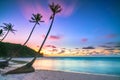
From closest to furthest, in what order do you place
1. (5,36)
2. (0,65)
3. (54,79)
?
(54,79) < (0,65) < (5,36)

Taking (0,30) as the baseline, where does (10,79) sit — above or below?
below

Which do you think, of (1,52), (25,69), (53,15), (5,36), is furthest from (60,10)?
(1,52)

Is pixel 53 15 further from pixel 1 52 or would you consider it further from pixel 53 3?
pixel 1 52

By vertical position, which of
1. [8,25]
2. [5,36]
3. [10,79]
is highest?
[8,25]

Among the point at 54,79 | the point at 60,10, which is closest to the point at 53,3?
the point at 60,10

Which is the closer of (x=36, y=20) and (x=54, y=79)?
(x=54, y=79)

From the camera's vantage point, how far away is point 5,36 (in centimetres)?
3022

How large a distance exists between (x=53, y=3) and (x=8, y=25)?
45.8 ft

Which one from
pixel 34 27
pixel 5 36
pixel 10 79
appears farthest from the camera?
pixel 5 36

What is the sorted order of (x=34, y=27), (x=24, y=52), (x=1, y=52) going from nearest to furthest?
1. (x=34, y=27)
2. (x=1, y=52)
3. (x=24, y=52)

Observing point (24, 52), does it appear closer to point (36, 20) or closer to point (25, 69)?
point (36, 20)

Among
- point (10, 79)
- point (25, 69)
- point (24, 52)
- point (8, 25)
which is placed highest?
point (24, 52)

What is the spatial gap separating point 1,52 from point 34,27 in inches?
1602

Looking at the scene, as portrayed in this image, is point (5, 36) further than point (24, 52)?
No
